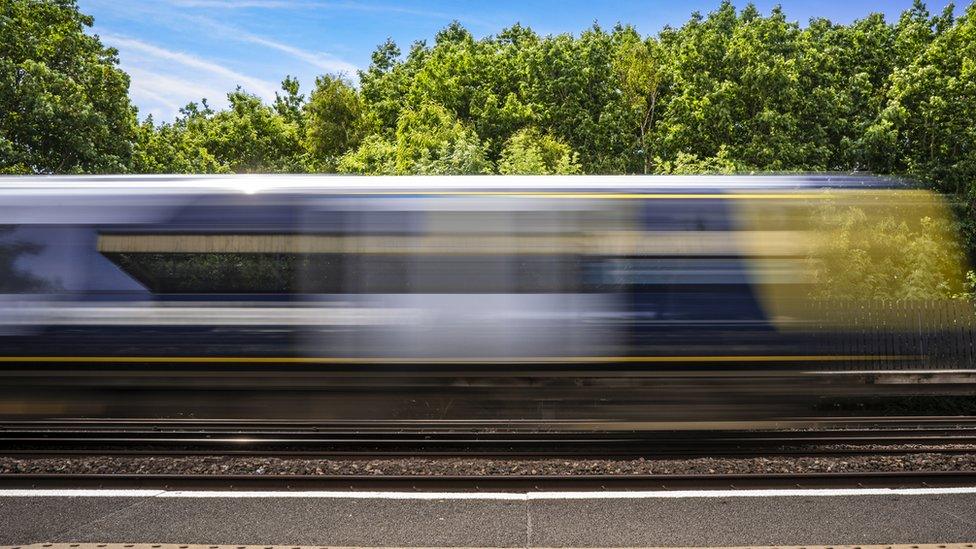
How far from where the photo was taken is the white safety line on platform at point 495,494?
662 cm

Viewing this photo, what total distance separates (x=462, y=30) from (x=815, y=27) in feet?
73.5

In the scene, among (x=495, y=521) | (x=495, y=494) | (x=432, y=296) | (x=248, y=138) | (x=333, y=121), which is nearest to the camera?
(x=495, y=521)

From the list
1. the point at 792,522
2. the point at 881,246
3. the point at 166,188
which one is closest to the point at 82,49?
the point at 166,188

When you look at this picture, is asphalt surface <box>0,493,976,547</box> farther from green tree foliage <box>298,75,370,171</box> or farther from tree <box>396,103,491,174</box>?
green tree foliage <box>298,75,370,171</box>

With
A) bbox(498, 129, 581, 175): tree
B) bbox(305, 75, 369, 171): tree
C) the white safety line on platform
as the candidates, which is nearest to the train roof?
the white safety line on platform

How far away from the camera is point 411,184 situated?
9.02 metres

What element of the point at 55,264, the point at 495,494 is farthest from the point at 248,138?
the point at 495,494

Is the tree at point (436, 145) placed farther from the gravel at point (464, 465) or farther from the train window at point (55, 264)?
the gravel at point (464, 465)

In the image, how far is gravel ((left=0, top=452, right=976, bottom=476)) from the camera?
7.60m

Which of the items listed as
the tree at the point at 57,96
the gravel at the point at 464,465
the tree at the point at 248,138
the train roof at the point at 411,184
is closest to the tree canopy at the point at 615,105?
the tree at the point at 57,96

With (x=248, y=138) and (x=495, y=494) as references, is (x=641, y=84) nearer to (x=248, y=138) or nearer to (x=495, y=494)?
(x=248, y=138)

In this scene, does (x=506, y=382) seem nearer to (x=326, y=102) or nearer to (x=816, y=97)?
(x=816, y=97)

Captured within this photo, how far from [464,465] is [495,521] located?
6.09 ft

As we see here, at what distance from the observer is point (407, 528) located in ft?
19.2
